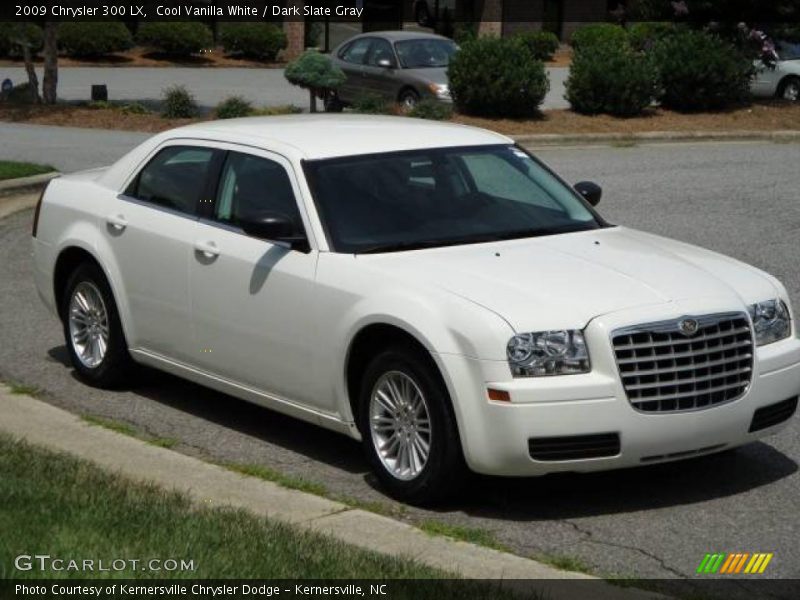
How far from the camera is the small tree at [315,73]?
25.1 meters

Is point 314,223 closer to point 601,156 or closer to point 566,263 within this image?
point 566,263

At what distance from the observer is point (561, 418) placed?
6.62m

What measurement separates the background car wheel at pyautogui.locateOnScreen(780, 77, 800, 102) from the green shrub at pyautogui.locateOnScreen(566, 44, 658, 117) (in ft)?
22.3

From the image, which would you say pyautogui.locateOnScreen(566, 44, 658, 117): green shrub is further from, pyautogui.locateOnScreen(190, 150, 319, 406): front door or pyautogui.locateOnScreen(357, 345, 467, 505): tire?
pyautogui.locateOnScreen(357, 345, 467, 505): tire

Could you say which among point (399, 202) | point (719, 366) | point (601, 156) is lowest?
point (601, 156)

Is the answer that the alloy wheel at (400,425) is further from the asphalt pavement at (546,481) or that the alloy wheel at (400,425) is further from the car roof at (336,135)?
the car roof at (336,135)

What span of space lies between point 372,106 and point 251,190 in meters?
16.0

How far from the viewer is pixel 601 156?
21656 millimetres

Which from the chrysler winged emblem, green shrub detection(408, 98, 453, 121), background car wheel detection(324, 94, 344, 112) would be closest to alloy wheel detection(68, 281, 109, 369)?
the chrysler winged emblem

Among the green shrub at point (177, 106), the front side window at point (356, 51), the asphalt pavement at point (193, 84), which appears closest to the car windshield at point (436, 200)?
the green shrub at point (177, 106)

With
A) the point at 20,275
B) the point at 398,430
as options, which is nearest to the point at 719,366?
the point at 398,430

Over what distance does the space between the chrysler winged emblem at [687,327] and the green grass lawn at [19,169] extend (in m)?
11.8

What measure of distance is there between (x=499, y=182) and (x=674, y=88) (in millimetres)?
18242

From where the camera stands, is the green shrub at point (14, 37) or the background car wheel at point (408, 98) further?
the green shrub at point (14, 37)
